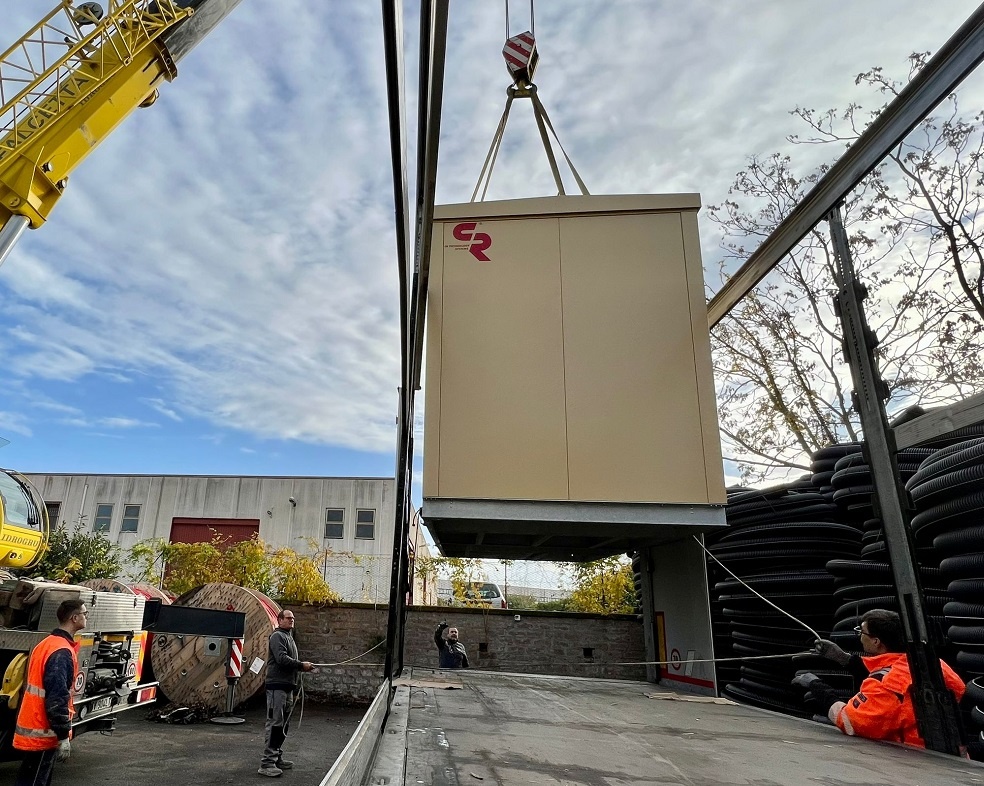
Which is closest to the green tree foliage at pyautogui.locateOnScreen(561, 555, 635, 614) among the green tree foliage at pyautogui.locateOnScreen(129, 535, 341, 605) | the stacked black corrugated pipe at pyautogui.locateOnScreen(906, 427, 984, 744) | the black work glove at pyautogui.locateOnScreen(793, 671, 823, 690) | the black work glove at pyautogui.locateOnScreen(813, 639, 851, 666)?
the green tree foliage at pyautogui.locateOnScreen(129, 535, 341, 605)

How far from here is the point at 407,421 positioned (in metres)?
5.16

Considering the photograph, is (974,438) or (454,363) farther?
(454,363)

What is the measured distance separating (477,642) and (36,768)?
7.42m

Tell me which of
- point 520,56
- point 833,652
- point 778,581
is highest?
point 520,56

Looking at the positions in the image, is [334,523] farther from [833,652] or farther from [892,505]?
[892,505]

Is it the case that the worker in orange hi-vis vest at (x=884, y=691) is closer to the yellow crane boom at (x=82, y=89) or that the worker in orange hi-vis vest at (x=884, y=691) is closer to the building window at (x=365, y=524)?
the yellow crane boom at (x=82, y=89)

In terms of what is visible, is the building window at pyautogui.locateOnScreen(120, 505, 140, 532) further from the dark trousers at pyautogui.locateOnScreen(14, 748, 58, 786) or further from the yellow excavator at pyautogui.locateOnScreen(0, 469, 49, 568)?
the dark trousers at pyautogui.locateOnScreen(14, 748, 58, 786)

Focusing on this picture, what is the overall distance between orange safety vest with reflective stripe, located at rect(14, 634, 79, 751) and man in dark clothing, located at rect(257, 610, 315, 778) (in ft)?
6.29

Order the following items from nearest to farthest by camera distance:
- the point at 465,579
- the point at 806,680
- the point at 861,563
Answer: the point at 806,680, the point at 861,563, the point at 465,579

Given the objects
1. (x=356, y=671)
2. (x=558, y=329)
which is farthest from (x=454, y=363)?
(x=356, y=671)

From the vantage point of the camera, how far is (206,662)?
8.44 metres

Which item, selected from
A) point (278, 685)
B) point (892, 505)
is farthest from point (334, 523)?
point (892, 505)

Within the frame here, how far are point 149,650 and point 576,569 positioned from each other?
31.4 ft

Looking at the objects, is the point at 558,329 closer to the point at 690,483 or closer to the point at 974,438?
the point at 690,483
